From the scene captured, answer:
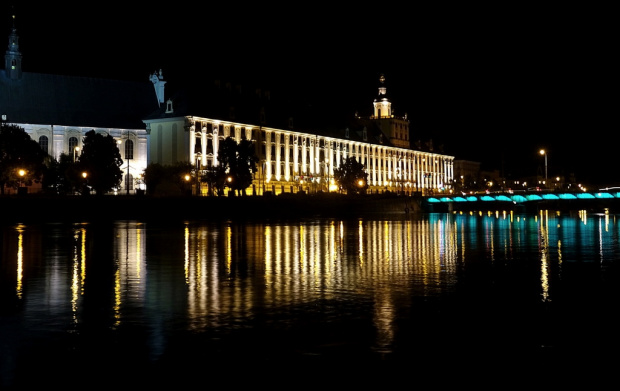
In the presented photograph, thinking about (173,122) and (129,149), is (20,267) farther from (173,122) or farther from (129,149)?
(129,149)

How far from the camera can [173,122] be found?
107 m

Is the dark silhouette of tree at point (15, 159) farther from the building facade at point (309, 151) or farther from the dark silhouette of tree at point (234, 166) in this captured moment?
the building facade at point (309, 151)

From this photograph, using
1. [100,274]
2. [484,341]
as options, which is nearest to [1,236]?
[100,274]

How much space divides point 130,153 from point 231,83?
18.7 meters

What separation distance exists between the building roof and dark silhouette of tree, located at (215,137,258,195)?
24.9 metres

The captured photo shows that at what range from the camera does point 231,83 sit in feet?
390

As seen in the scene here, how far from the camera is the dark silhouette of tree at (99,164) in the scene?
8562 centimetres

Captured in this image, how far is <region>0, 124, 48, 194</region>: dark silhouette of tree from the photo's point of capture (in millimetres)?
79500

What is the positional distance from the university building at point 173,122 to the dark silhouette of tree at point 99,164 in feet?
23.4

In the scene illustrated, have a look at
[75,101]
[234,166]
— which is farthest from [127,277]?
[75,101]

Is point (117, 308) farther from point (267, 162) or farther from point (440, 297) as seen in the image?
point (267, 162)

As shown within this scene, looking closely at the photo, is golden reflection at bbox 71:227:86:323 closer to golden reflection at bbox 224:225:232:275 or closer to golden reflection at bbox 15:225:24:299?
golden reflection at bbox 15:225:24:299

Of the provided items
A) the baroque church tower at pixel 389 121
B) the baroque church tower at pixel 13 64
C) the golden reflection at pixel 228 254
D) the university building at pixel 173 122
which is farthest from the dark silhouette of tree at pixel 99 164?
the baroque church tower at pixel 389 121

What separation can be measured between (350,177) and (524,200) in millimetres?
27599
